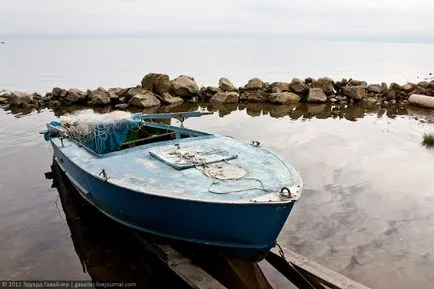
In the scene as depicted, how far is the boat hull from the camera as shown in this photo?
576cm

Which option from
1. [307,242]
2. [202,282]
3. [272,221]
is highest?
[272,221]

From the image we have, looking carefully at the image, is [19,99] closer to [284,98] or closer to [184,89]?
[184,89]

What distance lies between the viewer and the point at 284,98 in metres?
22.9

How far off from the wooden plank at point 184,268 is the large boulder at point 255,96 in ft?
57.8

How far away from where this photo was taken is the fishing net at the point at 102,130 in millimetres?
10070

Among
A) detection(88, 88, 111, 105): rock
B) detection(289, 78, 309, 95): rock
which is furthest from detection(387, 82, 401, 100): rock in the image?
detection(88, 88, 111, 105): rock

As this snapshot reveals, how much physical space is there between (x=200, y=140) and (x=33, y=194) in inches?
186

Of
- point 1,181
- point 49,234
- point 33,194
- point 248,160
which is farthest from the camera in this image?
point 1,181

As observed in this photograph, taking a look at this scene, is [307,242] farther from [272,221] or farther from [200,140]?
[200,140]

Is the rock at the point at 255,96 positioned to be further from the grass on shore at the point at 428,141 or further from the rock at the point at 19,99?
the rock at the point at 19,99

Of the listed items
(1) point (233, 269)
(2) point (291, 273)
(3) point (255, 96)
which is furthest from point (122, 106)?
(2) point (291, 273)

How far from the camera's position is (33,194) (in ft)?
33.6

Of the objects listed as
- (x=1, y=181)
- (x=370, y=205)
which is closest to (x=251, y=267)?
(x=370, y=205)

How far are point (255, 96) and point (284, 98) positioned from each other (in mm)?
1802
